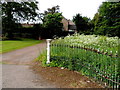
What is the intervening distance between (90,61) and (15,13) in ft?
79.9

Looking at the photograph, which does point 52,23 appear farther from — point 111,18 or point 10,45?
point 10,45

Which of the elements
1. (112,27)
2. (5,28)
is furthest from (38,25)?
(112,27)

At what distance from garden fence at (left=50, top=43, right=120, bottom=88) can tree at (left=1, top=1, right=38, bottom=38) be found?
776 inches

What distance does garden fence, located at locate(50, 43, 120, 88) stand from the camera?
12.9 feet

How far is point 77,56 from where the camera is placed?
583 cm

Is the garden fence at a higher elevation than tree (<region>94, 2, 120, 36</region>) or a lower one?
lower

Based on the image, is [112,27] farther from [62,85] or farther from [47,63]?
[62,85]

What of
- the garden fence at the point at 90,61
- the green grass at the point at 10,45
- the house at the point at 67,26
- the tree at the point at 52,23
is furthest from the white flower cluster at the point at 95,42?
the house at the point at 67,26

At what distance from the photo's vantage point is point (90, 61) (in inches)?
206

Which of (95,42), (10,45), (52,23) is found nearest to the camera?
(95,42)

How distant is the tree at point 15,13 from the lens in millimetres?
24438

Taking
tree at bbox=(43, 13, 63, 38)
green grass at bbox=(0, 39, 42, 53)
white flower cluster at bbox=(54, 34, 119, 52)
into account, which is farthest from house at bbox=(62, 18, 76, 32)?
white flower cluster at bbox=(54, 34, 119, 52)

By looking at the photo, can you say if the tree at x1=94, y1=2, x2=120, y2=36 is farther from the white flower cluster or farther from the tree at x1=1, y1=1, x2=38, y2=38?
the tree at x1=1, y1=1, x2=38, y2=38

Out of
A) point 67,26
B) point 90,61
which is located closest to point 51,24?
point 67,26
